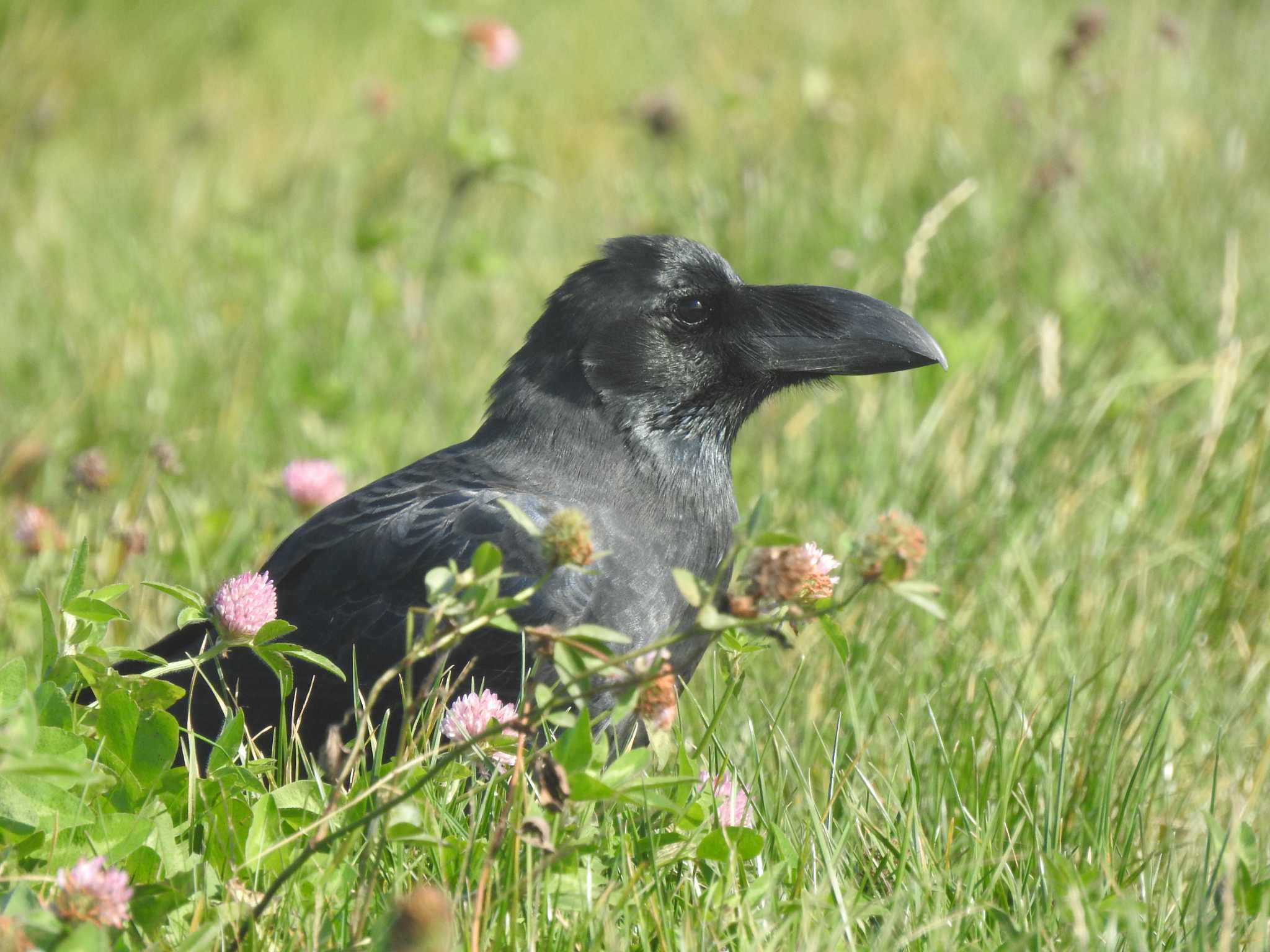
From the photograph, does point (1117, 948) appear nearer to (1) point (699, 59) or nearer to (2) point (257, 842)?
(2) point (257, 842)

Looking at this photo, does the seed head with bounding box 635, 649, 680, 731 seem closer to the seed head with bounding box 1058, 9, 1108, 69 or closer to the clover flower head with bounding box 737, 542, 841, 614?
the clover flower head with bounding box 737, 542, 841, 614

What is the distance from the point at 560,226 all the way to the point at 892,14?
2808 millimetres

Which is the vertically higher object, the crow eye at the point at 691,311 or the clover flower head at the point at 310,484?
the crow eye at the point at 691,311

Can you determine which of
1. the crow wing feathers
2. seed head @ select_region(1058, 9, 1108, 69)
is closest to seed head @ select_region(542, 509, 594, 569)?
the crow wing feathers

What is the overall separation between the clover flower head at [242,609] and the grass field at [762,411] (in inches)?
8.0

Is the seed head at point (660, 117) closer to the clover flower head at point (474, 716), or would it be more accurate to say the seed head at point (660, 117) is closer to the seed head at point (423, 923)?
the clover flower head at point (474, 716)

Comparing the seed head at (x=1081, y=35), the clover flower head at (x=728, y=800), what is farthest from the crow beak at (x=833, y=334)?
the seed head at (x=1081, y=35)

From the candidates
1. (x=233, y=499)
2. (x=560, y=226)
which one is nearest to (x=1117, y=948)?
(x=233, y=499)

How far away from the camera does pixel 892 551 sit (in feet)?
4.59

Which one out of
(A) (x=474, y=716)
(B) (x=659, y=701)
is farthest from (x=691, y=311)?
(B) (x=659, y=701)

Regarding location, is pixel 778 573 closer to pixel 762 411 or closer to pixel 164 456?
pixel 164 456

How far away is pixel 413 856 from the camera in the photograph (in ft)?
6.02

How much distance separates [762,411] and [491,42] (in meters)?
1.39

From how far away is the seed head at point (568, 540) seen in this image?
1444 mm
